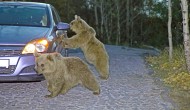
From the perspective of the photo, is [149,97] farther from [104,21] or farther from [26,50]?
[104,21]

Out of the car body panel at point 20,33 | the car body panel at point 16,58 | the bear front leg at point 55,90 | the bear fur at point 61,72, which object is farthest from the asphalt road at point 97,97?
the car body panel at point 20,33

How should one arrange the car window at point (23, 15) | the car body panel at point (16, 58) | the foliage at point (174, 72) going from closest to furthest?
Result: 1. the car body panel at point (16, 58)
2. the foliage at point (174, 72)
3. the car window at point (23, 15)

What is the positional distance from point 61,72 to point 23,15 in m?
2.67

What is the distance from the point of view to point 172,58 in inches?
519

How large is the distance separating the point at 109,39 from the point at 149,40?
3118 millimetres

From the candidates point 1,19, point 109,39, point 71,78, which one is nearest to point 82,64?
point 71,78

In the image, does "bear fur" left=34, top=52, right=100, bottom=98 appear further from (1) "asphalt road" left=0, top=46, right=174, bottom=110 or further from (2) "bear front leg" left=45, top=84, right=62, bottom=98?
(1) "asphalt road" left=0, top=46, right=174, bottom=110

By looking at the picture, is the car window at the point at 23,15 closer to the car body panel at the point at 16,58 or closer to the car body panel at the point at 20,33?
the car body panel at the point at 20,33

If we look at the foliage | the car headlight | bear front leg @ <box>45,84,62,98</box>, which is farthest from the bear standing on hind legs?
the foliage

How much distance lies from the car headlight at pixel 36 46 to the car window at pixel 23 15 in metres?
1.07

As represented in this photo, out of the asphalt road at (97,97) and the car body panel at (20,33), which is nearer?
the asphalt road at (97,97)

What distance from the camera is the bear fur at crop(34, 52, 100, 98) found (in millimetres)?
7312

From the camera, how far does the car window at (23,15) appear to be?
31.1 feet

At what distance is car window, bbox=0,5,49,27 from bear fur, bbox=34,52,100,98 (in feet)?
6.41
